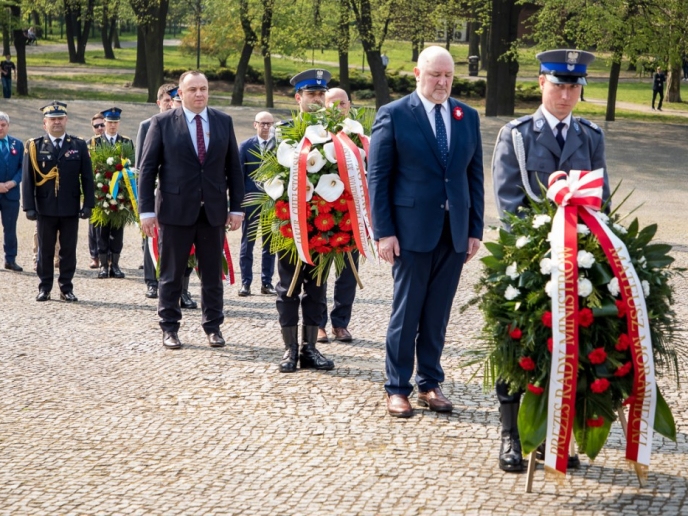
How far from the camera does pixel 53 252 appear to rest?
1255 centimetres

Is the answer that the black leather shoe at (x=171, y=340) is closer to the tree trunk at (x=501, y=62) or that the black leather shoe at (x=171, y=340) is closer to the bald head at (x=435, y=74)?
the bald head at (x=435, y=74)

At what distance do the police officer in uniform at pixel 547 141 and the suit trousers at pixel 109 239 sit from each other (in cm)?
908

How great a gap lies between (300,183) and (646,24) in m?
21.1

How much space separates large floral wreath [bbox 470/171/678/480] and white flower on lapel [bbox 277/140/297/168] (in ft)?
9.37

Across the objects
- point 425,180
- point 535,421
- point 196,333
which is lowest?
point 196,333

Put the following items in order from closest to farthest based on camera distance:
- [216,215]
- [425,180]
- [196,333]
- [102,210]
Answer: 1. [425,180]
2. [216,215]
3. [196,333]
4. [102,210]

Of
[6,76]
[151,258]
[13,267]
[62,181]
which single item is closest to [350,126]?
[151,258]

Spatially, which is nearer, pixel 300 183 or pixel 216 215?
pixel 300 183

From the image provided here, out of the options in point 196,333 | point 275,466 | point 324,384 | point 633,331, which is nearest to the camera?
point 633,331

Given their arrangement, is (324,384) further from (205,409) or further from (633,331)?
(633,331)

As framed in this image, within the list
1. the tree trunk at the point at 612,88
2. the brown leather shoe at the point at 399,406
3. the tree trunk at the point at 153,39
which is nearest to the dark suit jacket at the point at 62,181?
the brown leather shoe at the point at 399,406

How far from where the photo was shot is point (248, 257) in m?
12.5

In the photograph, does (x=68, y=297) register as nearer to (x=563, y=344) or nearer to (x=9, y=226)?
(x=9, y=226)

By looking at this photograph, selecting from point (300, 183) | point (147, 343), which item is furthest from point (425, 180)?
point (147, 343)
